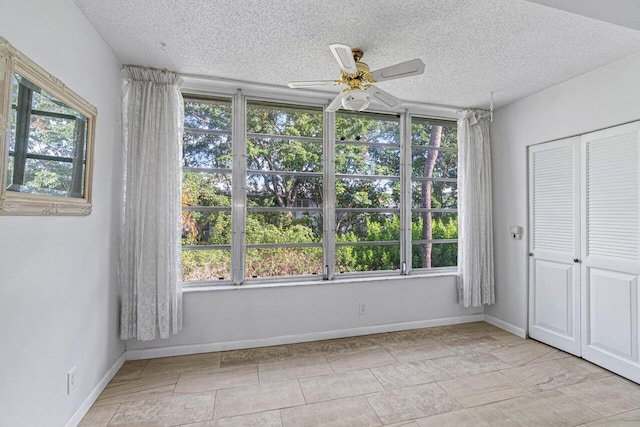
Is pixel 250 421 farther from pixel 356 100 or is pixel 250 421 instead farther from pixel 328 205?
pixel 356 100

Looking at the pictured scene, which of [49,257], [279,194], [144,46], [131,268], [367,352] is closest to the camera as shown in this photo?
[49,257]

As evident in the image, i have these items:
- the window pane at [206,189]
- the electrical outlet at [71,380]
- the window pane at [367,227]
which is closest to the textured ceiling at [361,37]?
the window pane at [206,189]

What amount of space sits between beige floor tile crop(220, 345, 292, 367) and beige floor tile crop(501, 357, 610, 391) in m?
2.01

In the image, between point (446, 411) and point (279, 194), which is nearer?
point (446, 411)

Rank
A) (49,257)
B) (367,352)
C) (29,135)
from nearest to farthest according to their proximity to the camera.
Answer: (29,135), (49,257), (367,352)

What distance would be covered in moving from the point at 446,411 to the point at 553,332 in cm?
184

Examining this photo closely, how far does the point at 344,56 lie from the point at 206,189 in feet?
6.36

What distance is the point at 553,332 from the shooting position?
3039mm

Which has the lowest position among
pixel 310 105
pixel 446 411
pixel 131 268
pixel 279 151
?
pixel 446 411

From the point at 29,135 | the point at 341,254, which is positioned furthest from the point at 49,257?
the point at 341,254

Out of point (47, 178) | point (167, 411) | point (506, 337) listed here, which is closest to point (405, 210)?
point (506, 337)

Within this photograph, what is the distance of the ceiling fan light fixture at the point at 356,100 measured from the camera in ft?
7.00

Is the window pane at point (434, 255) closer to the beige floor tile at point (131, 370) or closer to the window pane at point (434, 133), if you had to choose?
the window pane at point (434, 133)

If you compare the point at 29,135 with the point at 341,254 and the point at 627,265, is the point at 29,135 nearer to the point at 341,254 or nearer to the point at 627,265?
the point at 341,254
